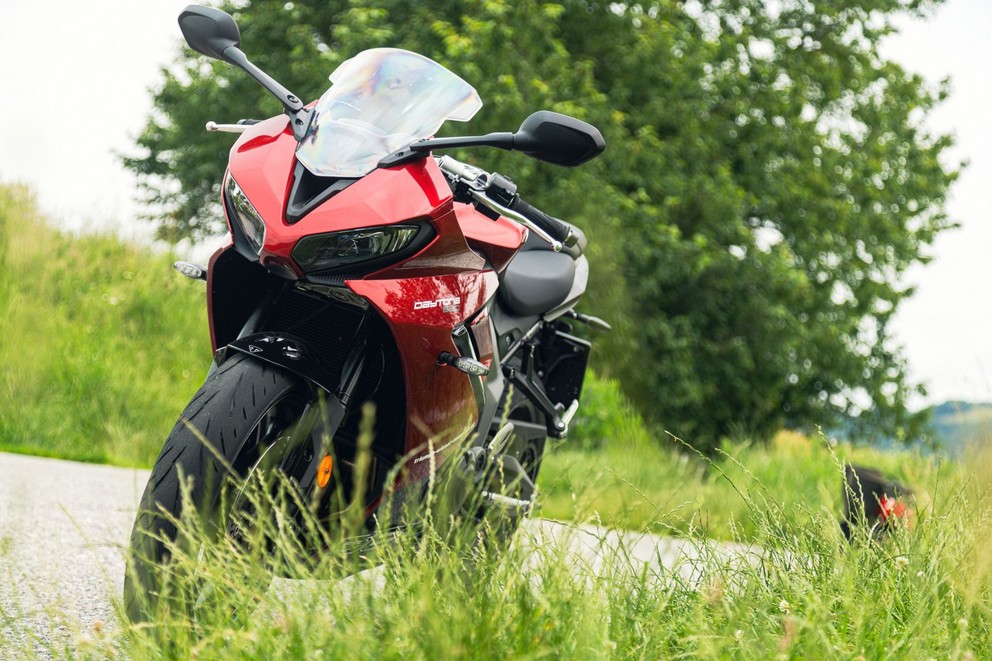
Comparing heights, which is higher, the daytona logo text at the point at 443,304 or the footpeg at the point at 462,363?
the daytona logo text at the point at 443,304

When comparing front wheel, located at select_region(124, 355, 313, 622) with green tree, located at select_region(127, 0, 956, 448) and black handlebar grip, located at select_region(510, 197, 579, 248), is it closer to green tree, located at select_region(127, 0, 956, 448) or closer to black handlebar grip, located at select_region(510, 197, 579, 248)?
black handlebar grip, located at select_region(510, 197, 579, 248)

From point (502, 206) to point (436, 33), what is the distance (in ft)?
44.0

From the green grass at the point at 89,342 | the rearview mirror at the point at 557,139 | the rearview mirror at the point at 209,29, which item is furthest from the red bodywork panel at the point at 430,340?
the green grass at the point at 89,342

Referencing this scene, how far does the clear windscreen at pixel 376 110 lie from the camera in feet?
9.95

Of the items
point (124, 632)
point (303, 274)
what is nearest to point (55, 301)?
point (303, 274)

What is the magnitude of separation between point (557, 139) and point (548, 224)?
64 centimetres

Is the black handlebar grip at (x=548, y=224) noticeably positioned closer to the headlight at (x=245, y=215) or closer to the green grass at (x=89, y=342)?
the headlight at (x=245, y=215)

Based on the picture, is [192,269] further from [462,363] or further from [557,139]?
[557,139]

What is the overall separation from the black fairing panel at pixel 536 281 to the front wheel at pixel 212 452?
1207mm

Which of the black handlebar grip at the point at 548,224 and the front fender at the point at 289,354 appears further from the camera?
the black handlebar grip at the point at 548,224

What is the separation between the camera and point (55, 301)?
9.52 m

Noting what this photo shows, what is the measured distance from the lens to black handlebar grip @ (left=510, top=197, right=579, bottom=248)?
3.59 m

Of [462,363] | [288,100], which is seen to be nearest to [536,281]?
[462,363]

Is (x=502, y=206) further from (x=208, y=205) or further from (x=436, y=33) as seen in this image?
(x=208, y=205)
